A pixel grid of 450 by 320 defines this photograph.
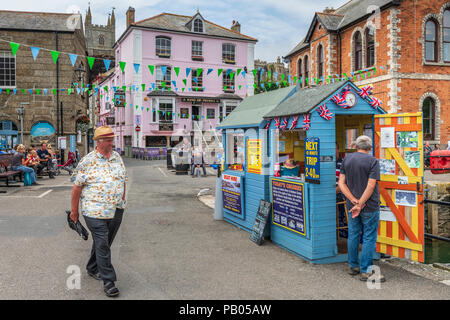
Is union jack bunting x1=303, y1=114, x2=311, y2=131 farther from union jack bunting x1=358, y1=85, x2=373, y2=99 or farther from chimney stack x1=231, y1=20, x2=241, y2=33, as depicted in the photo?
chimney stack x1=231, y1=20, x2=241, y2=33

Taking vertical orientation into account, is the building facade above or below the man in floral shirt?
above

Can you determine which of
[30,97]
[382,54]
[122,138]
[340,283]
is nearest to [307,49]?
[382,54]

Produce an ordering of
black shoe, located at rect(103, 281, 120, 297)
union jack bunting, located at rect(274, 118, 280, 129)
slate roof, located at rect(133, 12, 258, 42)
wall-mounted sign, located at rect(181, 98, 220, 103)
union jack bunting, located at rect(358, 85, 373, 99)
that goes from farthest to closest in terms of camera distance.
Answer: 1. wall-mounted sign, located at rect(181, 98, 220, 103)
2. slate roof, located at rect(133, 12, 258, 42)
3. union jack bunting, located at rect(274, 118, 280, 129)
4. union jack bunting, located at rect(358, 85, 373, 99)
5. black shoe, located at rect(103, 281, 120, 297)

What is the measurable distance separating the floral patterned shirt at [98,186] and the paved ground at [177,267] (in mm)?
973

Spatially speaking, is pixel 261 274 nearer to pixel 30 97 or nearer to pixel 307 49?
pixel 30 97

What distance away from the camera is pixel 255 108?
775 centimetres

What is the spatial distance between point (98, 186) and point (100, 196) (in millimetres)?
116

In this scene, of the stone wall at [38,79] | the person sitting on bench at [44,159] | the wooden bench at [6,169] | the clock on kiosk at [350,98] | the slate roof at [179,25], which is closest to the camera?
the clock on kiosk at [350,98]

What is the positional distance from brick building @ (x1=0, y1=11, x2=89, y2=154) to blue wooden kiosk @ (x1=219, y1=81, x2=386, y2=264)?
20087mm

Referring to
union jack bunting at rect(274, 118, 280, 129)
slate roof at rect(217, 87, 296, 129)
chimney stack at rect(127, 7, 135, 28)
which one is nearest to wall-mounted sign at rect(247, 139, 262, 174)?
slate roof at rect(217, 87, 296, 129)

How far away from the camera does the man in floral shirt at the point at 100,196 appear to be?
4.38 meters

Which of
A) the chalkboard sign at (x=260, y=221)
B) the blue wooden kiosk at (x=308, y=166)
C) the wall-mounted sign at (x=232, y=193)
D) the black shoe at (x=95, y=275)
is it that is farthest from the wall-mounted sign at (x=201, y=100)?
the black shoe at (x=95, y=275)

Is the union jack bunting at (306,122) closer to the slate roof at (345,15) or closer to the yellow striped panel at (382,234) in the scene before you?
Answer: the yellow striped panel at (382,234)

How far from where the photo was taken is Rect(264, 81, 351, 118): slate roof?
18.6 ft
